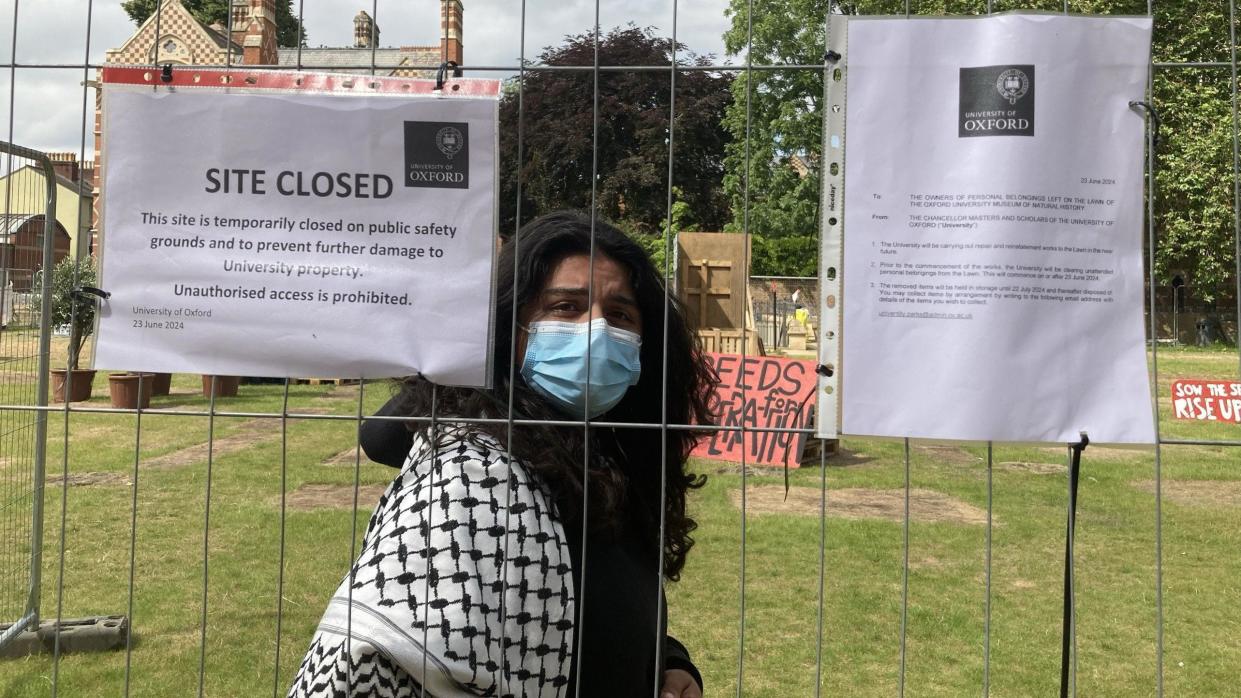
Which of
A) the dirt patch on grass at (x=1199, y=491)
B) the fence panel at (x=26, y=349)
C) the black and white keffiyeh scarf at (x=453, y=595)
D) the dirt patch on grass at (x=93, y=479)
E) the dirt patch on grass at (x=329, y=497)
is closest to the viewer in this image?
the black and white keffiyeh scarf at (x=453, y=595)

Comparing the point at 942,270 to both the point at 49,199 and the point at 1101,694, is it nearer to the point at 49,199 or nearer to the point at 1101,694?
the point at 1101,694

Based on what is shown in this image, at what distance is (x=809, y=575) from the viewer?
621 centimetres

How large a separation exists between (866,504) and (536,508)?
23.0 feet

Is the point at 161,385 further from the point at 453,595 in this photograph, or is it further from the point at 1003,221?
the point at 1003,221

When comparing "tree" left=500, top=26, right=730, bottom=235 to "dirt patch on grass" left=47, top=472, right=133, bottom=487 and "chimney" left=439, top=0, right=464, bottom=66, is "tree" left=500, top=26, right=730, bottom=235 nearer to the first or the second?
"chimney" left=439, top=0, right=464, bottom=66

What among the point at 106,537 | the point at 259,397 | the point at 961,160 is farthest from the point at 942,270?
the point at 259,397

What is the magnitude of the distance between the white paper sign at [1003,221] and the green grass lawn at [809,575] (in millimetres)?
1962

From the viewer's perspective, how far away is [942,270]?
1545mm

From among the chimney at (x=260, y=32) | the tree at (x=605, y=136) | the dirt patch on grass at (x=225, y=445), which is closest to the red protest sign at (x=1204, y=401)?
the dirt patch on grass at (x=225, y=445)

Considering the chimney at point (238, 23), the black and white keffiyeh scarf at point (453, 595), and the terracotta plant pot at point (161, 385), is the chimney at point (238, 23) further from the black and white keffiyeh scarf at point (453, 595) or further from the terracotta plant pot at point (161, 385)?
the terracotta plant pot at point (161, 385)

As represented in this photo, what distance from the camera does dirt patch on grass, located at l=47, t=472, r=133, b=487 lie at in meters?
8.70

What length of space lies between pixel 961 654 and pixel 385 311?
14.3 ft

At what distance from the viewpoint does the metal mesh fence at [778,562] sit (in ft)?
14.9

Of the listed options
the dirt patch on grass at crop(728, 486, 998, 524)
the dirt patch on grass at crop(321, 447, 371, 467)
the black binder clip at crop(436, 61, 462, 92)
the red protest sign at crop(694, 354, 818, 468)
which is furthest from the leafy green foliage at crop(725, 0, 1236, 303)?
the dirt patch on grass at crop(321, 447, 371, 467)
